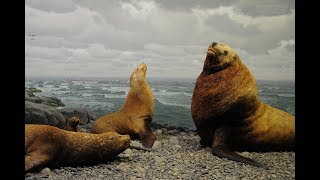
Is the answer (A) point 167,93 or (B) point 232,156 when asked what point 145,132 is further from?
(B) point 232,156

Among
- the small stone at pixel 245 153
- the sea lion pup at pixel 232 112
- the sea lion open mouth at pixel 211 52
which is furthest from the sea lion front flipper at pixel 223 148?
the sea lion open mouth at pixel 211 52

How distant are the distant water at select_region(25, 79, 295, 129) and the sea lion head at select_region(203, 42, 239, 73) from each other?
27 cm

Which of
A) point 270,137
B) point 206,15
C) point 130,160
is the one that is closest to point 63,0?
point 206,15

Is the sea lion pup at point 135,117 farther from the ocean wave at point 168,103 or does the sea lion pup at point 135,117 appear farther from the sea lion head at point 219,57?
the sea lion head at point 219,57

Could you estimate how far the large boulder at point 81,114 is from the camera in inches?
158

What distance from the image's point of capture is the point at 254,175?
3.03m

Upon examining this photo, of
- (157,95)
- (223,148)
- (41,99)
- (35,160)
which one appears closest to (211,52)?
(157,95)

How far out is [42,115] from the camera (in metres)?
3.78

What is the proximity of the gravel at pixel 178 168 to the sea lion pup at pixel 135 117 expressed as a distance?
0.53 m

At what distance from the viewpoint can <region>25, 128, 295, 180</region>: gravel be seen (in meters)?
3.05
